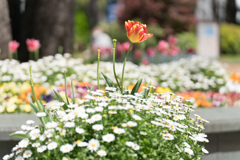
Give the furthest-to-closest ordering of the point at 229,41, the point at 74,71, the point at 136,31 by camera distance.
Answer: the point at 229,41 → the point at 74,71 → the point at 136,31

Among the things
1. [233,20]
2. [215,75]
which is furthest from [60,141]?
[233,20]

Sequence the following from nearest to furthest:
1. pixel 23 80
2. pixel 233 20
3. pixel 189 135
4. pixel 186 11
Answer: pixel 189 135, pixel 23 80, pixel 186 11, pixel 233 20

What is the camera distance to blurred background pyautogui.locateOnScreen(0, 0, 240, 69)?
18.4ft

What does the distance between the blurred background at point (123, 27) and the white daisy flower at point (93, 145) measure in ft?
12.0

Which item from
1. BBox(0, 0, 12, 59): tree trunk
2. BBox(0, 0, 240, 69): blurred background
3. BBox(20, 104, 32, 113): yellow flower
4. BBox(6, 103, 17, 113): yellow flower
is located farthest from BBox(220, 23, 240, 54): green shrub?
BBox(6, 103, 17, 113): yellow flower

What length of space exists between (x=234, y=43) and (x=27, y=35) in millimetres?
13473

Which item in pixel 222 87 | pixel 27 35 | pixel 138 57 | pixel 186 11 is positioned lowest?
pixel 222 87

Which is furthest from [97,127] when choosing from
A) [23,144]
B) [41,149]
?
[23,144]

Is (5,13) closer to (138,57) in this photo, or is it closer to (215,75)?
(138,57)

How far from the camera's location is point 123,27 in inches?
496

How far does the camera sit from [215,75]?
5.16 meters

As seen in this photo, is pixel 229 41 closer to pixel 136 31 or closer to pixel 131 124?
pixel 136 31

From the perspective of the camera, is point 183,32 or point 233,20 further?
point 233,20

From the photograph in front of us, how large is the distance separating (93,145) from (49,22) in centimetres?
447
